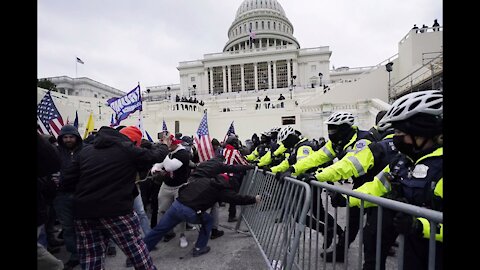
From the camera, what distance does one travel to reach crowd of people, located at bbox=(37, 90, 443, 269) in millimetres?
1961

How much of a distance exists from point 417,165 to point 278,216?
5.92 ft

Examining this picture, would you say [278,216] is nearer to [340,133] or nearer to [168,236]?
[340,133]

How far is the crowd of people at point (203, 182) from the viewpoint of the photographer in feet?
6.43

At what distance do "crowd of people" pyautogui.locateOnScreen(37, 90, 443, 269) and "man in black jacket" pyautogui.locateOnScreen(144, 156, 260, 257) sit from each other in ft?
0.05

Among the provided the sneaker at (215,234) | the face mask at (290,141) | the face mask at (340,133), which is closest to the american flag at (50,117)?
the sneaker at (215,234)

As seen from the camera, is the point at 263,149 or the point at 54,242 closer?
the point at 54,242

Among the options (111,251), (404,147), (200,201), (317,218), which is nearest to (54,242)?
(111,251)

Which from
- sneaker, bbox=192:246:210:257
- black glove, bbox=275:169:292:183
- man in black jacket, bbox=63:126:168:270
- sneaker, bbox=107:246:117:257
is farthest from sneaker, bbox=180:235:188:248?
black glove, bbox=275:169:292:183

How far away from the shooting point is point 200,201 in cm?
388

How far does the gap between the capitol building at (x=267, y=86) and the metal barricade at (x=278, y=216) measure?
16.5 m

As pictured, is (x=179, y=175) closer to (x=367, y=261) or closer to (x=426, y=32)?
(x=367, y=261)

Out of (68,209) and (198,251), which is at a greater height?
(68,209)

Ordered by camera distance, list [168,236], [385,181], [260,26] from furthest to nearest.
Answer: [260,26], [168,236], [385,181]
